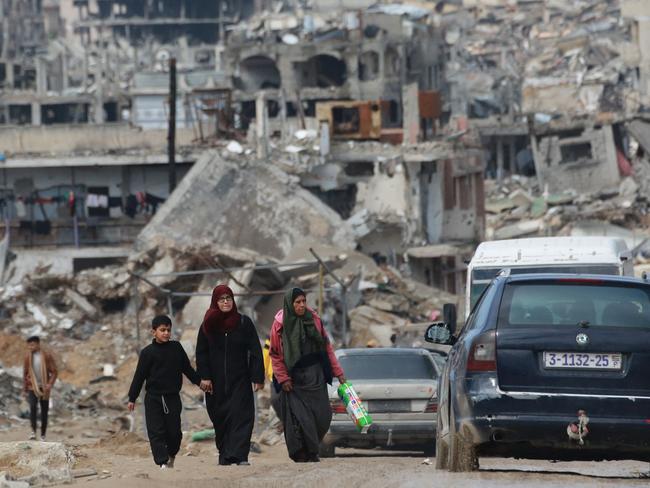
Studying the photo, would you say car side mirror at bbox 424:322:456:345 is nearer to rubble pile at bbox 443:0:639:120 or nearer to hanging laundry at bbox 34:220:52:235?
hanging laundry at bbox 34:220:52:235

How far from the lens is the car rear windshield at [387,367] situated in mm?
16312

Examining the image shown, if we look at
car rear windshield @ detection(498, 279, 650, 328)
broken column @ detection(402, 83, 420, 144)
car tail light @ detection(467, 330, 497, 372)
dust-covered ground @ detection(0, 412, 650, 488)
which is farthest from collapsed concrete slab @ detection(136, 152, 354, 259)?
car tail light @ detection(467, 330, 497, 372)

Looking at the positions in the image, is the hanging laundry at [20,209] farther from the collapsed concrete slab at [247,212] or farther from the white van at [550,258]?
the white van at [550,258]

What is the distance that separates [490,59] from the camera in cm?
11238

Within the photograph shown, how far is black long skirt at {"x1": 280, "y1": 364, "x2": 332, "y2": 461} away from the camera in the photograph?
1270 cm

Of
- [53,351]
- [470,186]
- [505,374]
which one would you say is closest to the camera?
[505,374]

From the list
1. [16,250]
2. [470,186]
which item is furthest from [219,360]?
[470,186]

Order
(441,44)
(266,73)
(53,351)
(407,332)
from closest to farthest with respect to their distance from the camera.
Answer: (407,332) → (53,351) → (266,73) → (441,44)

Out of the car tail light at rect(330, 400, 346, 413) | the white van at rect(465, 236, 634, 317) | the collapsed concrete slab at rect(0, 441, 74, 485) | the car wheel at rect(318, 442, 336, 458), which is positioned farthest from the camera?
the white van at rect(465, 236, 634, 317)

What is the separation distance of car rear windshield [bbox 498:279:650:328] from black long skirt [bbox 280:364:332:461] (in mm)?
3248

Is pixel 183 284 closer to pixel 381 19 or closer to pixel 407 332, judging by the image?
pixel 407 332

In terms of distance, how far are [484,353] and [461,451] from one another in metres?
0.65

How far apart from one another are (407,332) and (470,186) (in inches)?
984

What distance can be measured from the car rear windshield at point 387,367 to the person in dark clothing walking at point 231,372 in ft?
12.3
